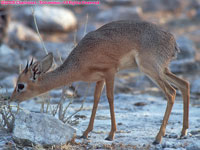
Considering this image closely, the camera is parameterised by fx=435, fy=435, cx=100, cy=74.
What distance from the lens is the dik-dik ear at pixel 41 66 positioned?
797cm

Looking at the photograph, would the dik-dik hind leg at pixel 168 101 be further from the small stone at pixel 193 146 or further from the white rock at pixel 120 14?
the white rock at pixel 120 14

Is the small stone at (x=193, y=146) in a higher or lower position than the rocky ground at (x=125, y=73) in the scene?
lower

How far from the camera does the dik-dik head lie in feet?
26.3

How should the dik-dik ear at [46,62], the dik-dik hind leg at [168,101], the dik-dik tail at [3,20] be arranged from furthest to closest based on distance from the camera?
the dik-dik tail at [3,20], the dik-dik ear at [46,62], the dik-dik hind leg at [168,101]

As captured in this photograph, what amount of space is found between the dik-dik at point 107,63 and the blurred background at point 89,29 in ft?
9.15

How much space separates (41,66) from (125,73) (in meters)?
7.97

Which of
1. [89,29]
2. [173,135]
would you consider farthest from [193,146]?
[89,29]

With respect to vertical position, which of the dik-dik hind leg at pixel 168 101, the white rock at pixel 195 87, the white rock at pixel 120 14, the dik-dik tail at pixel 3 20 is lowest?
the dik-dik hind leg at pixel 168 101

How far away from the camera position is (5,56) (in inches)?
645

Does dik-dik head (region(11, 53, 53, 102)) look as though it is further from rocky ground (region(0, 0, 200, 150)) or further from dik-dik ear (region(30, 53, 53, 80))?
rocky ground (region(0, 0, 200, 150))

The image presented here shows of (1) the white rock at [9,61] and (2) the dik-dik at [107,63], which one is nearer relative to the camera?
(2) the dik-dik at [107,63]

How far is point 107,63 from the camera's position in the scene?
806 centimetres

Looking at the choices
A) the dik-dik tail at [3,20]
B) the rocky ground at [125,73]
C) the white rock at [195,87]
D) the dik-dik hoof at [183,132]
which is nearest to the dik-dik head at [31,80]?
the rocky ground at [125,73]

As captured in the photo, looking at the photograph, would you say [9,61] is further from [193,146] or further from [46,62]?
[193,146]
